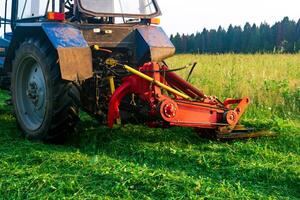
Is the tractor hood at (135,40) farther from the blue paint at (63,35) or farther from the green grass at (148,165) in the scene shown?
the green grass at (148,165)

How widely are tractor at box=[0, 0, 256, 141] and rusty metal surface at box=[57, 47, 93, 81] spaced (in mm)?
10

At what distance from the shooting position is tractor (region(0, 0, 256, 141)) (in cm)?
500

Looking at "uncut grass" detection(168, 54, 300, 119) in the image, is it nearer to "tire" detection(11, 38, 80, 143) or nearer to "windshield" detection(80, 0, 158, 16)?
"windshield" detection(80, 0, 158, 16)

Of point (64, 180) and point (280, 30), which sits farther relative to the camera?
point (280, 30)

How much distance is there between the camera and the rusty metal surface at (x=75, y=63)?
16.4 ft

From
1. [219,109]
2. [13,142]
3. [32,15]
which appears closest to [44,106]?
[13,142]

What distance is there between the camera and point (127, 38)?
579cm

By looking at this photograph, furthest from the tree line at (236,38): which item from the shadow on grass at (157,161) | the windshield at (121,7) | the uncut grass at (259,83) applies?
the shadow on grass at (157,161)

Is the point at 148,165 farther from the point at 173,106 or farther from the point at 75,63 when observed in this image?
the point at 75,63

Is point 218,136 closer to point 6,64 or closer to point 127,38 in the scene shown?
point 127,38

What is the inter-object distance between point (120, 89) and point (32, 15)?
2.06 metres

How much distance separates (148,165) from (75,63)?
1372 millimetres

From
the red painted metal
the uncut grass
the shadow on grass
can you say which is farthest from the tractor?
the uncut grass

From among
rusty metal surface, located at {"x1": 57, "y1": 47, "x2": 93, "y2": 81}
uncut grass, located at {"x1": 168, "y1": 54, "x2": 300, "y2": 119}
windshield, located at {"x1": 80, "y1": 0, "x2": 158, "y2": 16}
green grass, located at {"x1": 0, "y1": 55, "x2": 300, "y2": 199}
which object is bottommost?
green grass, located at {"x1": 0, "y1": 55, "x2": 300, "y2": 199}
